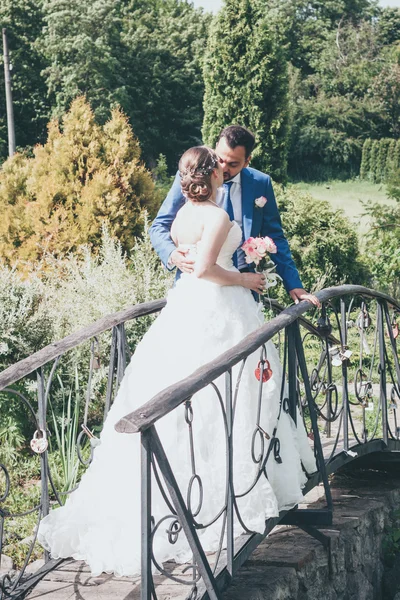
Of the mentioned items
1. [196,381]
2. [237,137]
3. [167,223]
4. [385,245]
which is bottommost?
[385,245]

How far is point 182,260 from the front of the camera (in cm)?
343

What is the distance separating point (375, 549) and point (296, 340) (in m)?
1.88

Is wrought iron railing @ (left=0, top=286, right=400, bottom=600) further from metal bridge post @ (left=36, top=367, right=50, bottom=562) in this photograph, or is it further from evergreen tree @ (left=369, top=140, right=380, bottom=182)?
evergreen tree @ (left=369, top=140, right=380, bottom=182)

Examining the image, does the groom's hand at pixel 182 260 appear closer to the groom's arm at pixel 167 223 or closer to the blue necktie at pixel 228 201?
the groom's arm at pixel 167 223

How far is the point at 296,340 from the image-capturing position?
11.5 ft

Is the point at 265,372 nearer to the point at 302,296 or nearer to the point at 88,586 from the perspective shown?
the point at 302,296

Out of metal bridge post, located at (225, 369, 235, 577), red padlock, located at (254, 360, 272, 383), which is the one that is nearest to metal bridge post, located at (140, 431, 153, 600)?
metal bridge post, located at (225, 369, 235, 577)

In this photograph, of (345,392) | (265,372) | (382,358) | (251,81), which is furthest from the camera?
(251,81)

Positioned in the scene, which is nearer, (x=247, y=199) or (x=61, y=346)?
(x=61, y=346)

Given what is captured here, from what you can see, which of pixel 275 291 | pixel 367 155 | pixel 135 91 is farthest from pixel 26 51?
pixel 275 291

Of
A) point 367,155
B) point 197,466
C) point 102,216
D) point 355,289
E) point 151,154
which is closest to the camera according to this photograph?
point 197,466

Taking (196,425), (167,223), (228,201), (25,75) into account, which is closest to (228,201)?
(228,201)

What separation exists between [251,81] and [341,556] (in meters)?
13.1

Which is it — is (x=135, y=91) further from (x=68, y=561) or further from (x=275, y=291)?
(x=68, y=561)
